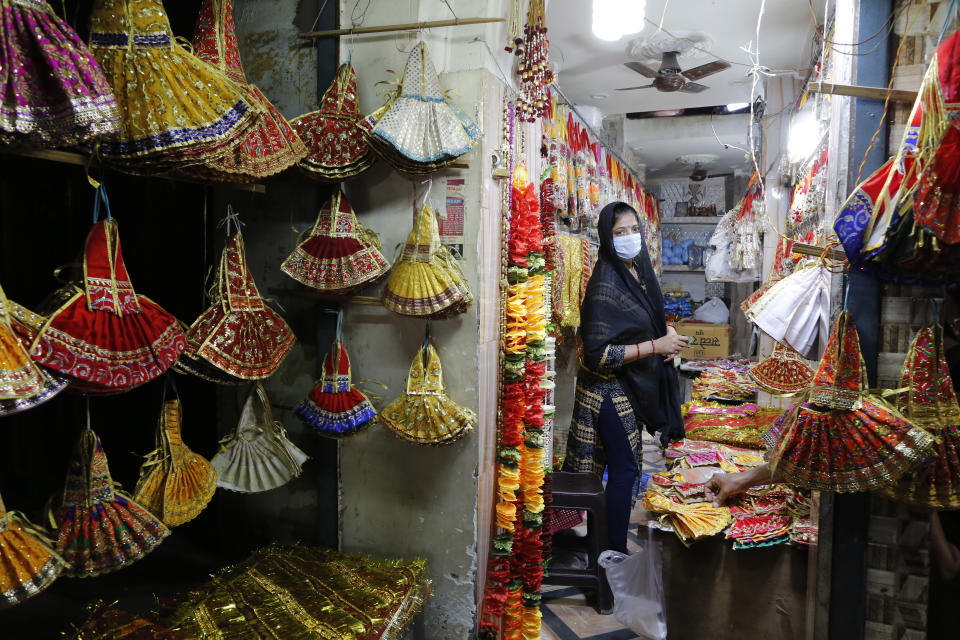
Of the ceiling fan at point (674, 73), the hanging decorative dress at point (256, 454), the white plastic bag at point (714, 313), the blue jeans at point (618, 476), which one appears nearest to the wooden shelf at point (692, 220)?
Result: the white plastic bag at point (714, 313)

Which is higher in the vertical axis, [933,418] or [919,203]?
[919,203]

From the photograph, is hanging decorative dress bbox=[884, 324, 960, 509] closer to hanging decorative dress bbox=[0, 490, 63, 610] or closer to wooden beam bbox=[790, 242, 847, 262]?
wooden beam bbox=[790, 242, 847, 262]

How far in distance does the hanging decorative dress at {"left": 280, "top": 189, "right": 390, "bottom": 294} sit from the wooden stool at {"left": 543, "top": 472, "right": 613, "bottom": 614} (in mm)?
1622

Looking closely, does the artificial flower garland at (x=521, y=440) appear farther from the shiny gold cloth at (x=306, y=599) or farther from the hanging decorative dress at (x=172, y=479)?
the hanging decorative dress at (x=172, y=479)

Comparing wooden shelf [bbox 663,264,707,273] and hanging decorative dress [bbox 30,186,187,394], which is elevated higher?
wooden shelf [bbox 663,264,707,273]

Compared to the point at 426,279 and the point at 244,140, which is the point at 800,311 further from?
the point at 244,140

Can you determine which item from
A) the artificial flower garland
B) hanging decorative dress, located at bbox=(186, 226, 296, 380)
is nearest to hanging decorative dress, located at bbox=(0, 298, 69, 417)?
hanging decorative dress, located at bbox=(186, 226, 296, 380)

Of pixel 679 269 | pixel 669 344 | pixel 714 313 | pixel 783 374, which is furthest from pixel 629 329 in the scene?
pixel 679 269

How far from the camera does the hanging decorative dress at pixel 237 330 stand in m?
1.83

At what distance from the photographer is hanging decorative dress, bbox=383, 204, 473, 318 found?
2.01 m

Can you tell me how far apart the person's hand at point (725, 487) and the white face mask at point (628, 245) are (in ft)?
4.08

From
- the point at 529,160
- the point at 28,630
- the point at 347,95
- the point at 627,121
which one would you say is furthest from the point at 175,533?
the point at 627,121

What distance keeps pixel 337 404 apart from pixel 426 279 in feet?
1.89

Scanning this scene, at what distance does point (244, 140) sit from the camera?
1.73 meters
